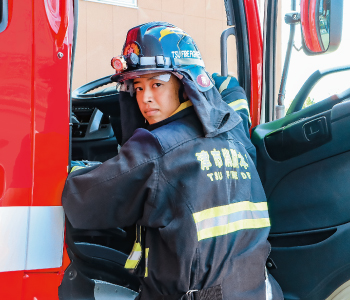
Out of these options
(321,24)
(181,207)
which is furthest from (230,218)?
(321,24)

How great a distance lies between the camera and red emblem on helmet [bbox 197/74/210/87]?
5.82 feet

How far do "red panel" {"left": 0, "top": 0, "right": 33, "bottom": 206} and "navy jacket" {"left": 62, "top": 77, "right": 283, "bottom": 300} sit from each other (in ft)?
0.55

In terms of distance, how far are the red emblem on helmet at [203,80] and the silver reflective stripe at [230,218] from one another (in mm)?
576

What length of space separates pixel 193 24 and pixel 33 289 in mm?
2177

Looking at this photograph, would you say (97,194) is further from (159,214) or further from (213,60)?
(213,60)

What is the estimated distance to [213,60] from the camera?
2.61 m

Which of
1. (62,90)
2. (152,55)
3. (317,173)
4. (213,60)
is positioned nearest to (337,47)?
(317,173)

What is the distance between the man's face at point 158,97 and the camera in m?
1.80

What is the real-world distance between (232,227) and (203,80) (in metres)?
0.66

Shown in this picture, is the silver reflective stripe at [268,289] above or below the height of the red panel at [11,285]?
below

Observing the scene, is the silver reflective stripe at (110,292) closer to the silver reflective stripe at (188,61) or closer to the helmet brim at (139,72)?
the helmet brim at (139,72)

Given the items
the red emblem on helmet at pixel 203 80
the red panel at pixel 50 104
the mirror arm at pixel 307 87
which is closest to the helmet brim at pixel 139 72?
the red emblem on helmet at pixel 203 80

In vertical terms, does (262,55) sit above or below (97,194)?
above

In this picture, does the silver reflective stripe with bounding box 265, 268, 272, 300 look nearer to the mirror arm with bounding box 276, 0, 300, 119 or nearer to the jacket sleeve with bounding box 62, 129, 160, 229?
the jacket sleeve with bounding box 62, 129, 160, 229
